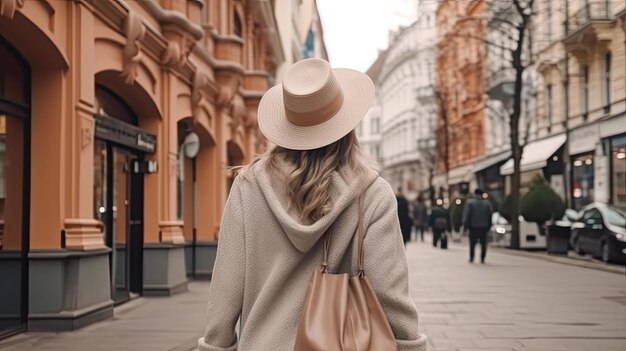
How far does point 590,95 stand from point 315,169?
29.0 m

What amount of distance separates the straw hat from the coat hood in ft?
0.37

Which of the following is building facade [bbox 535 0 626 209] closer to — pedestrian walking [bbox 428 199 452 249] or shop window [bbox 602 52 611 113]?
shop window [bbox 602 52 611 113]

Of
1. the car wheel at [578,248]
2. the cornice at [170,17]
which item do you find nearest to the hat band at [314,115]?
the cornice at [170,17]

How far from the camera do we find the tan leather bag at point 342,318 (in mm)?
2217

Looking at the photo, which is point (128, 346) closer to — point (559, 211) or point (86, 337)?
point (86, 337)

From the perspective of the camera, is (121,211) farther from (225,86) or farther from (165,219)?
(225,86)

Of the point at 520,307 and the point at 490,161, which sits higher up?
the point at 490,161

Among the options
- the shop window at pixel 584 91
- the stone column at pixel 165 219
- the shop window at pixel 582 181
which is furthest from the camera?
the shop window at pixel 584 91

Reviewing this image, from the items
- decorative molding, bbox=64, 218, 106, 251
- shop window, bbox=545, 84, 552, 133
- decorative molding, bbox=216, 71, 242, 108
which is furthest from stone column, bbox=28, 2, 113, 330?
shop window, bbox=545, 84, 552, 133

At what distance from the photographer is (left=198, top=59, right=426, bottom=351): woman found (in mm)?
2449

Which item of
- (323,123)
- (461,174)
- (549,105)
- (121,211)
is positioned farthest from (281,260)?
(461,174)

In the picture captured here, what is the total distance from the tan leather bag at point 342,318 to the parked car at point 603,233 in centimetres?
1743

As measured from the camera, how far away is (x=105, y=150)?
1216cm

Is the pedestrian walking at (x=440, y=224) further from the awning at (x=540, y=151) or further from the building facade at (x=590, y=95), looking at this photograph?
the awning at (x=540, y=151)
